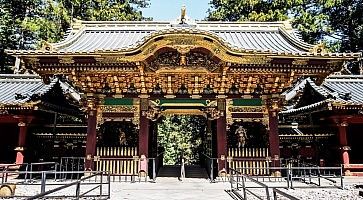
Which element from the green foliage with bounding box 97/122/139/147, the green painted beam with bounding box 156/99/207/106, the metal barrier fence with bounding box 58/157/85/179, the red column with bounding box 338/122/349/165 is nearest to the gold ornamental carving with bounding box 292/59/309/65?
the red column with bounding box 338/122/349/165

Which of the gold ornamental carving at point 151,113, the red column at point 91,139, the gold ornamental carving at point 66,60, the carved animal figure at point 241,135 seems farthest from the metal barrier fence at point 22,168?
the carved animal figure at point 241,135

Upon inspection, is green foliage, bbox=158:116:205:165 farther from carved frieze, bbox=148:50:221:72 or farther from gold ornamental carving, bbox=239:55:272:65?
gold ornamental carving, bbox=239:55:272:65

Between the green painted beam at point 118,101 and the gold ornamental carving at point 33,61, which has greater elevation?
the gold ornamental carving at point 33,61

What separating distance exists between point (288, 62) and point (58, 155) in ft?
34.3

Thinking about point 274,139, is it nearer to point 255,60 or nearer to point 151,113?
point 255,60

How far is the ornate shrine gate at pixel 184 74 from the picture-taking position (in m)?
10.4

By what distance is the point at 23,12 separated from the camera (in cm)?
2591

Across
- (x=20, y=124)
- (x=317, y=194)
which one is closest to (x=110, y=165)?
(x=20, y=124)

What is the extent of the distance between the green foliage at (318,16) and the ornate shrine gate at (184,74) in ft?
38.3

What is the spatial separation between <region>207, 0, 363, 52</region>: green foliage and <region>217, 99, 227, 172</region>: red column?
14252 mm

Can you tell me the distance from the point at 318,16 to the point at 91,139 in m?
20.3

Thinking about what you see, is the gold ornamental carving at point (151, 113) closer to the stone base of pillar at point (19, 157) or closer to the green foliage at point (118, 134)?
the green foliage at point (118, 134)

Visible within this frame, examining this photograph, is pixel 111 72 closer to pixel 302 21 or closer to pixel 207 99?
pixel 207 99

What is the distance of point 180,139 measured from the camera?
110 feet
